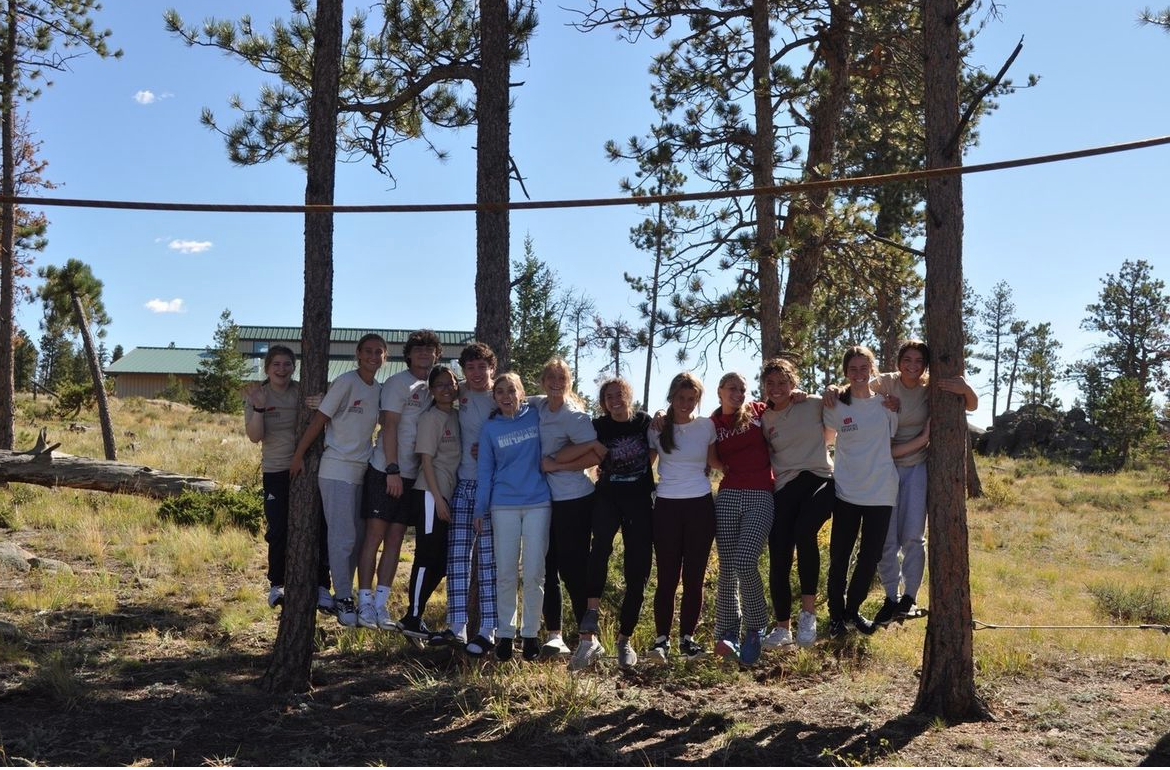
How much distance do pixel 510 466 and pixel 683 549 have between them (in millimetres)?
1228

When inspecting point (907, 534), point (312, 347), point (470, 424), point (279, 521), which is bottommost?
point (279, 521)

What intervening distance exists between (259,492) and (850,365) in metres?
9.68

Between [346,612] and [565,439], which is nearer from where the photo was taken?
[565,439]

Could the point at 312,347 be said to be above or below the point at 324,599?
above

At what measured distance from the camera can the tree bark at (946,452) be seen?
6039 millimetres

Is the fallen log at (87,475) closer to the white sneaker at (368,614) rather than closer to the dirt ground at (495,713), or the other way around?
the dirt ground at (495,713)

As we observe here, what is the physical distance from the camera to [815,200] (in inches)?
449

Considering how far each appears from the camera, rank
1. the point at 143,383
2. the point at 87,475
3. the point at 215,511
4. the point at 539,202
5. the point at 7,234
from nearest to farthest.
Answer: the point at 539,202 → the point at 215,511 → the point at 87,475 → the point at 7,234 → the point at 143,383

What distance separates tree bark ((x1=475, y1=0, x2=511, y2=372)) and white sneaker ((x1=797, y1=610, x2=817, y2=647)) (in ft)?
10.2

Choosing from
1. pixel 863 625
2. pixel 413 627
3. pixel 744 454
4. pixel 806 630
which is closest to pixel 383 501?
pixel 413 627

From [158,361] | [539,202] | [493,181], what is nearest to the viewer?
[539,202]

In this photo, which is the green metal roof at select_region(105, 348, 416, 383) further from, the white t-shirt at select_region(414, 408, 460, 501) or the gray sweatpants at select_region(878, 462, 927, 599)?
the gray sweatpants at select_region(878, 462, 927, 599)

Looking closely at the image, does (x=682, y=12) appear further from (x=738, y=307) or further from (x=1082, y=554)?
(x=1082, y=554)

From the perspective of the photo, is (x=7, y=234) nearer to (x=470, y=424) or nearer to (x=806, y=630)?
(x=470, y=424)
